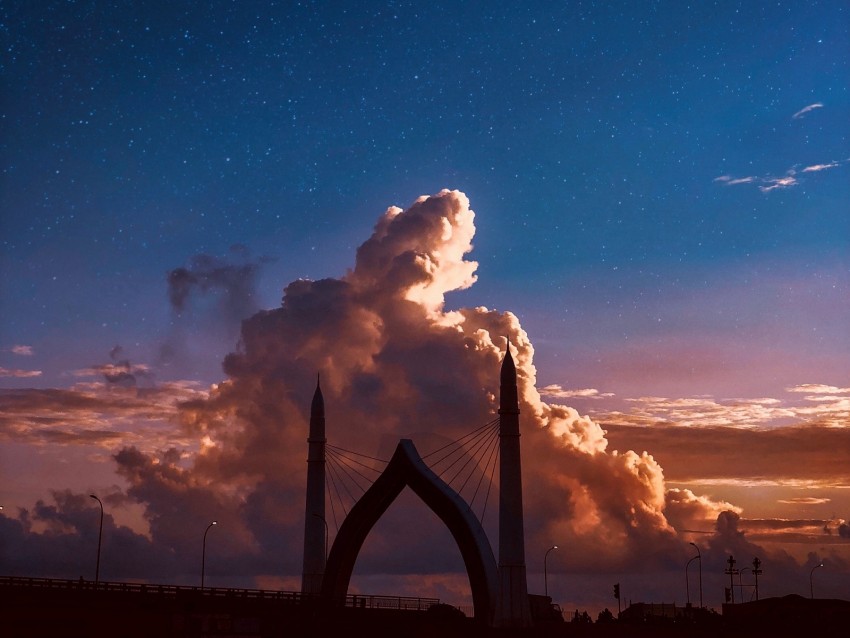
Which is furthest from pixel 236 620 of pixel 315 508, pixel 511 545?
pixel 315 508

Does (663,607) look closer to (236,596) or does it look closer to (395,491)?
(395,491)

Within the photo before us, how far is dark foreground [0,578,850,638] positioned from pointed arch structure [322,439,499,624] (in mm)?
3297

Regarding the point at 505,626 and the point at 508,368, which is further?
the point at 508,368

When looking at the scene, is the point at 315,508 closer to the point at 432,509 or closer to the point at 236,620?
the point at 432,509

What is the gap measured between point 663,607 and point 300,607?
73895mm

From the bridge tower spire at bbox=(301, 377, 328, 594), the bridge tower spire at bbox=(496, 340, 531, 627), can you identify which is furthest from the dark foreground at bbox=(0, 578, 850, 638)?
the bridge tower spire at bbox=(301, 377, 328, 594)

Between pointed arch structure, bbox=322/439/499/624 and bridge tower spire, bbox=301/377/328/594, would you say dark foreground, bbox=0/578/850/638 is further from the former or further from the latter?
bridge tower spire, bbox=301/377/328/594

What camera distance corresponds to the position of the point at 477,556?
86.9 metres

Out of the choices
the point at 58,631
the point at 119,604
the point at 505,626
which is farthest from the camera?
the point at 505,626

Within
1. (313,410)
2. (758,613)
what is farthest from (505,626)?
(758,613)

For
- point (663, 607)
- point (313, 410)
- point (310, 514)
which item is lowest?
point (663, 607)

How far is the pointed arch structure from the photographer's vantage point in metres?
86.0

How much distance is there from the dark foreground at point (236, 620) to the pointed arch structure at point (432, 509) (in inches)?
130

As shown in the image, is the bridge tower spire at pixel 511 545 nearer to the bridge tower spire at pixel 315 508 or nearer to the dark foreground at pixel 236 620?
the dark foreground at pixel 236 620
